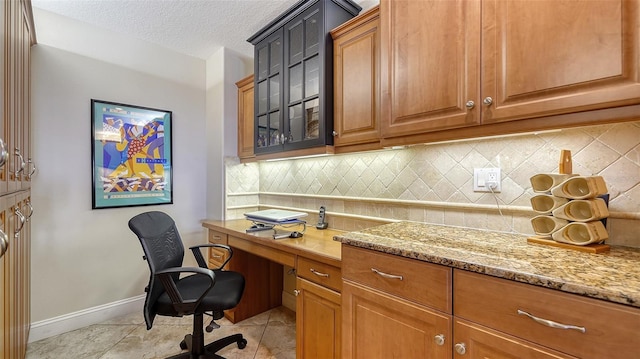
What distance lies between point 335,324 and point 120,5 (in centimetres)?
278

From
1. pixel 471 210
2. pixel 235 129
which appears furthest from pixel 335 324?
pixel 235 129

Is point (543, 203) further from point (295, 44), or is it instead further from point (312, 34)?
point (295, 44)

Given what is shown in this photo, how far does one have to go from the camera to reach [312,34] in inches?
76.9

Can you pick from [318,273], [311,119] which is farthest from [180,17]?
[318,273]

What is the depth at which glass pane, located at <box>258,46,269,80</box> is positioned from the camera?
2334 mm

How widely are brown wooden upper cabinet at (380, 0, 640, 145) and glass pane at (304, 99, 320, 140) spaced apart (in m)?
0.55

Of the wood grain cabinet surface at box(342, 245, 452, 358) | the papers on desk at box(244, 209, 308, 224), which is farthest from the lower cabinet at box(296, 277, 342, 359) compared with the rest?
the papers on desk at box(244, 209, 308, 224)

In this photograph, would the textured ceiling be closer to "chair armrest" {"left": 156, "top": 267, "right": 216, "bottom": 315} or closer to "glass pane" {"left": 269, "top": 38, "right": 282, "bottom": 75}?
"glass pane" {"left": 269, "top": 38, "right": 282, "bottom": 75}

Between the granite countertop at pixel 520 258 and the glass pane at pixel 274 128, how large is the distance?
123cm

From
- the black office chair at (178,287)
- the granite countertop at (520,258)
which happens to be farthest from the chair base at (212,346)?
the granite countertop at (520,258)

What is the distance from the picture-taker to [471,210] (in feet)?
4.99

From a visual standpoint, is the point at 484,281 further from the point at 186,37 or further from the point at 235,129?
the point at 186,37

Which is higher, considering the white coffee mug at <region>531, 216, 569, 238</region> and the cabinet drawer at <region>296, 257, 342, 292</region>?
the white coffee mug at <region>531, 216, 569, 238</region>

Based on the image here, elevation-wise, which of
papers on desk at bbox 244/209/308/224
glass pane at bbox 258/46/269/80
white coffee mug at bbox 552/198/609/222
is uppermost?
glass pane at bbox 258/46/269/80
